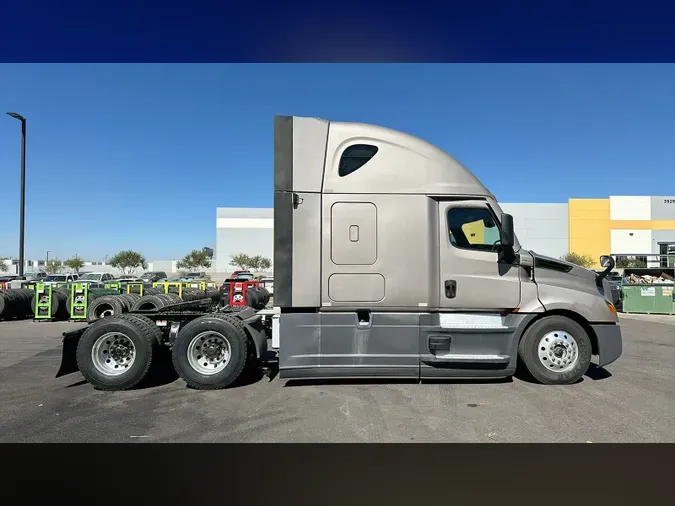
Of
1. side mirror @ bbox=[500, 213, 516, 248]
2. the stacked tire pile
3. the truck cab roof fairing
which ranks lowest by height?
the stacked tire pile

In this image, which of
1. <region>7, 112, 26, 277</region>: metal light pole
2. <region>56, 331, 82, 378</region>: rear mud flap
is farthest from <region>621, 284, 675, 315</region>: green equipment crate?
<region>7, 112, 26, 277</region>: metal light pole

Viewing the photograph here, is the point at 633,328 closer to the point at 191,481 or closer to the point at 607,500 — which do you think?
the point at 607,500

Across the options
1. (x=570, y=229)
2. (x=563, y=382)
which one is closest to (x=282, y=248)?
(x=563, y=382)

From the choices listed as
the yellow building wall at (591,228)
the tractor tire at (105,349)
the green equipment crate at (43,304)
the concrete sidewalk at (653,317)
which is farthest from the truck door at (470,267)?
the yellow building wall at (591,228)

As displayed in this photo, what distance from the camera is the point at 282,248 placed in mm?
5691

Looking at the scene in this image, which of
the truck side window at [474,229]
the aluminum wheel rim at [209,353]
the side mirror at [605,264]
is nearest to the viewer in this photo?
the truck side window at [474,229]

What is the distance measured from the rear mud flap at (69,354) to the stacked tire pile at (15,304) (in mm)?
11211

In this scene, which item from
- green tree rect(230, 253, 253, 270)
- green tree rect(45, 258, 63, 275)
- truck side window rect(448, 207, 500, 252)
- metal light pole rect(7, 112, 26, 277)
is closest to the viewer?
truck side window rect(448, 207, 500, 252)

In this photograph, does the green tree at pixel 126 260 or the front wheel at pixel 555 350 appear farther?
the green tree at pixel 126 260

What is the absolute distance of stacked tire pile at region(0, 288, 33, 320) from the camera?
14.5 meters

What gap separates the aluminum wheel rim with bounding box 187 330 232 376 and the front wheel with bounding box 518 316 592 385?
431 centimetres

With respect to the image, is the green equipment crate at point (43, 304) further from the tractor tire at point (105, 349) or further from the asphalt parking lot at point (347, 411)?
the tractor tire at point (105, 349)

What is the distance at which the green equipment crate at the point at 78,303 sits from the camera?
14.3m

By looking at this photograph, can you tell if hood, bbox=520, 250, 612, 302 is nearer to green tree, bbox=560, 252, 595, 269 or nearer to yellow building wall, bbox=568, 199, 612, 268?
green tree, bbox=560, 252, 595, 269
